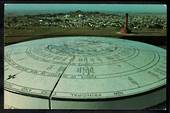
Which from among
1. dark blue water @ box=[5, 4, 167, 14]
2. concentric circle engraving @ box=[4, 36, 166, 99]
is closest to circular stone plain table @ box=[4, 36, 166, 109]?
concentric circle engraving @ box=[4, 36, 166, 99]

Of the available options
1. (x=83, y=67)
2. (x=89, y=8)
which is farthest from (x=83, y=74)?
(x=89, y=8)

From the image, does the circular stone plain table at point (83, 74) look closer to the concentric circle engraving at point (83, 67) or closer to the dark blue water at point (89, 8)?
the concentric circle engraving at point (83, 67)

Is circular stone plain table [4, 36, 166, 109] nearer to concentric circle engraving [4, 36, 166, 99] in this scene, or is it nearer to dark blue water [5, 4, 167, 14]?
concentric circle engraving [4, 36, 166, 99]

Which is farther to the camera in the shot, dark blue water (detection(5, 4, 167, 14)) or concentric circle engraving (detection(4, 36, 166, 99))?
dark blue water (detection(5, 4, 167, 14))

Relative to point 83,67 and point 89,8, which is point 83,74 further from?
point 89,8

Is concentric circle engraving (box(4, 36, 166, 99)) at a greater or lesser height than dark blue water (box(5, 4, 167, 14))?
lesser

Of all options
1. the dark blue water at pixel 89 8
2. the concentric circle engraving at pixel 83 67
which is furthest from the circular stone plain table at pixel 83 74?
the dark blue water at pixel 89 8
